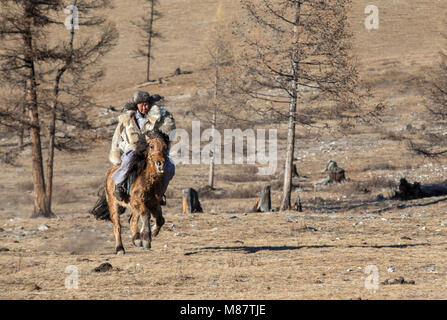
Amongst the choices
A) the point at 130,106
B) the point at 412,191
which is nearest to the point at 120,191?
the point at 130,106

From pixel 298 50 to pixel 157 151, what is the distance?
12.3 meters

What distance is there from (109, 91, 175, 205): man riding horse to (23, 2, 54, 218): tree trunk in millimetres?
10663

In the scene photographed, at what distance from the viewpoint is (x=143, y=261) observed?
1117 centimetres

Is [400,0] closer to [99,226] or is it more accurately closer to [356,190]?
[356,190]

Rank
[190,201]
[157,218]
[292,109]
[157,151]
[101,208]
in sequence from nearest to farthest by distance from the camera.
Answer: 1. [157,151]
2. [157,218]
3. [101,208]
4. [292,109]
5. [190,201]

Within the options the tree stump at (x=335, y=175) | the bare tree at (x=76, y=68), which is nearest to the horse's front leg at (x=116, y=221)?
the bare tree at (x=76, y=68)

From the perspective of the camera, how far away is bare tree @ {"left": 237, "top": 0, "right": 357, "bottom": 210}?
20859 millimetres

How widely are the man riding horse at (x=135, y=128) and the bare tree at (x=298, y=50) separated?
980cm

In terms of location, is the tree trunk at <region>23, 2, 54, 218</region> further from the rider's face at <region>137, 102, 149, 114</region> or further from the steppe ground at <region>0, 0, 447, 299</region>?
the rider's face at <region>137, 102, 149, 114</region>

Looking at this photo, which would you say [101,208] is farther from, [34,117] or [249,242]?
[34,117]

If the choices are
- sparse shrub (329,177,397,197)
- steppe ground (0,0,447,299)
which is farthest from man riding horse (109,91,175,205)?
sparse shrub (329,177,397,197)

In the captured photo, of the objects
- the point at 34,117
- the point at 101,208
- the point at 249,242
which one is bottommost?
the point at 249,242

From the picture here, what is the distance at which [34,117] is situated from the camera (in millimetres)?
21750

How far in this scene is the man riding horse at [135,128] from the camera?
35.3 ft
